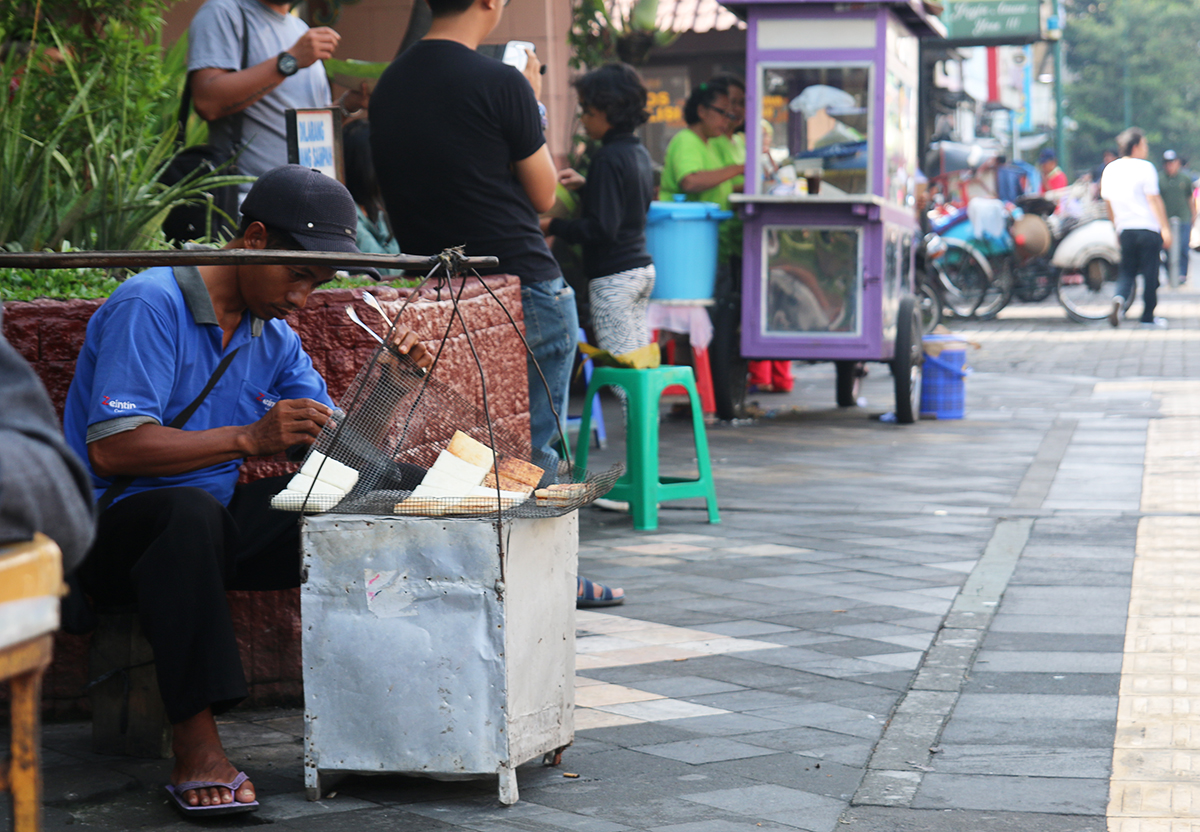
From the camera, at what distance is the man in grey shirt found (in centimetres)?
472

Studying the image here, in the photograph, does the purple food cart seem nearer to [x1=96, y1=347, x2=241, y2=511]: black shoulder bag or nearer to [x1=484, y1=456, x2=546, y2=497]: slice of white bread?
[x1=484, y1=456, x2=546, y2=497]: slice of white bread

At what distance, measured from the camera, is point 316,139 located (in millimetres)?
4293

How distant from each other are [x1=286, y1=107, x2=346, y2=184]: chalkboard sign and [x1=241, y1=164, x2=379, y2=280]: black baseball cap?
1.12 metres

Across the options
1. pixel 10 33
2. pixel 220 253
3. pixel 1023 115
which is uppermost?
pixel 1023 115

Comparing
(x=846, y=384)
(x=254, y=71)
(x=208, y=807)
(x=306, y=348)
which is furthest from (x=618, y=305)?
(x=208, y=807)

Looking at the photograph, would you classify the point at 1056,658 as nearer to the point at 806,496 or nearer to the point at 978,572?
the point at 978,572

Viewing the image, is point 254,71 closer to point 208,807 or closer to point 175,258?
point 175,258

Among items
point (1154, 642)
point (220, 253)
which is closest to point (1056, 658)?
point (1154, 642)

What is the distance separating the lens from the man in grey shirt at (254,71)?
4.72 metres

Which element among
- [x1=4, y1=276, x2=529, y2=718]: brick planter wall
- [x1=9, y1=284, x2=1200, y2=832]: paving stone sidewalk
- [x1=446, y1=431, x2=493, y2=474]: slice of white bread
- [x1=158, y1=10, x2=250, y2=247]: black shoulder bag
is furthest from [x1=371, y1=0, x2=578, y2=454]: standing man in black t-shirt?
[x1=446, y1=431, x2=493, y2=474]: slice of white bread

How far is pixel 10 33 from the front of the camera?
493 cm

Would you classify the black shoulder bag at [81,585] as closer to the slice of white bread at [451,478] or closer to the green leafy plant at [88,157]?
the slice of white bread at [451,478]

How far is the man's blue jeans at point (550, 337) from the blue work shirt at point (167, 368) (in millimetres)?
1341

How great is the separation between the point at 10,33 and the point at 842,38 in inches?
201
